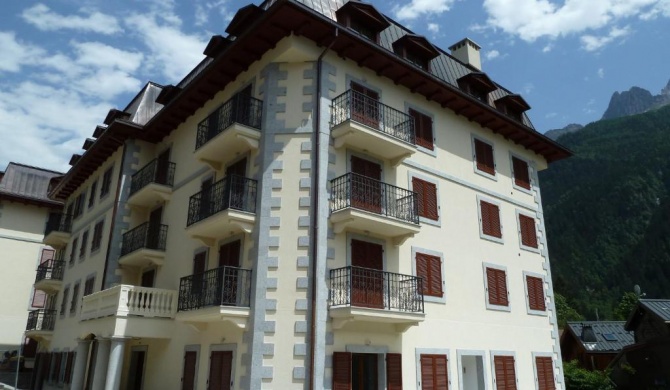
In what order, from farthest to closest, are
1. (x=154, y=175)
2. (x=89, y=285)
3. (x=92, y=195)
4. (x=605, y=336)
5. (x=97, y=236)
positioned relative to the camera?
(x=605, y=336)
(x=92, y=195)
(x=97, y=236)
(x=89, y=285)
(x=154, y=175)

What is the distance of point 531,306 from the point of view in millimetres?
21547

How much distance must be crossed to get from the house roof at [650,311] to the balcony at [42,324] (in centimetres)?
3639

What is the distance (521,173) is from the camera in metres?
24.1

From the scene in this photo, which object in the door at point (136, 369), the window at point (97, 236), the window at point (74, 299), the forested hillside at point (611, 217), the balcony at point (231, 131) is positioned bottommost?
the door at point (136, 369)

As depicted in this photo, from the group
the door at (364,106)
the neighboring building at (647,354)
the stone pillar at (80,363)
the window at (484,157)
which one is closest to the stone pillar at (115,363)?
the stone pillar at (80,363)

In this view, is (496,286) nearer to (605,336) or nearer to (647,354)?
(647,354)

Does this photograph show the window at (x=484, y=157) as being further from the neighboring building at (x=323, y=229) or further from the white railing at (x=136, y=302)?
the white railing at (x=136, y=302)

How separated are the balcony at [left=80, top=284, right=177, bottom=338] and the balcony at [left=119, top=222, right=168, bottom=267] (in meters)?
2.40

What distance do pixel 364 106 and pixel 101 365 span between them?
41.6 ft

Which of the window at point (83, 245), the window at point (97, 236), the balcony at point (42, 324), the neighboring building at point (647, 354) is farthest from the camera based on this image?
the neighboring building at point (647, 354)

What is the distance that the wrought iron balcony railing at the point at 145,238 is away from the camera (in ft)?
68.2

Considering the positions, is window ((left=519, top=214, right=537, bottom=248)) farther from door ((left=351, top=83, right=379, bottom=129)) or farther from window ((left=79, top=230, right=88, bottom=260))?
window ((left=79, top=230, right=88, bottom=260))

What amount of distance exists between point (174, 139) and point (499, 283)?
596 inches

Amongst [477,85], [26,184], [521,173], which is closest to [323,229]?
[477,85]
